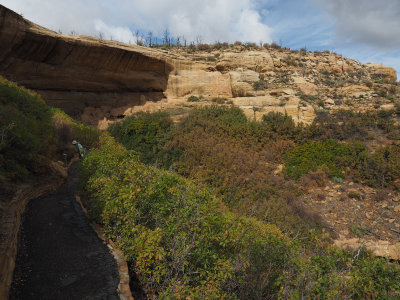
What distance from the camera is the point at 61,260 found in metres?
3.79

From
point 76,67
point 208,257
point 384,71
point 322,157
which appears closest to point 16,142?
point 208,257

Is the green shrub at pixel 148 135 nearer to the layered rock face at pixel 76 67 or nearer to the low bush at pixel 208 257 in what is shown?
the layered rock face at pixel 76 67

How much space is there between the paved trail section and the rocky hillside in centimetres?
1146

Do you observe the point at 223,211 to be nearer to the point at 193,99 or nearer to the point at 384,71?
the point at 193,99

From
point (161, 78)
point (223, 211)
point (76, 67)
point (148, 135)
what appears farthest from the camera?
point (161, 78)

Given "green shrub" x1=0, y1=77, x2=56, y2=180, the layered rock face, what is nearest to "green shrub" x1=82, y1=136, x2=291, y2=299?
"green shrub" x1=0, y1=77, x2=56, y2=180

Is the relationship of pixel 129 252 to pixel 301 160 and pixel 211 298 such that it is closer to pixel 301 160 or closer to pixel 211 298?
pixel 211 298

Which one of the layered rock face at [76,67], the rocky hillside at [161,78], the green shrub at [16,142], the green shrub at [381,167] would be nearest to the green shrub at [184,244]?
the green shrub at [16,142]

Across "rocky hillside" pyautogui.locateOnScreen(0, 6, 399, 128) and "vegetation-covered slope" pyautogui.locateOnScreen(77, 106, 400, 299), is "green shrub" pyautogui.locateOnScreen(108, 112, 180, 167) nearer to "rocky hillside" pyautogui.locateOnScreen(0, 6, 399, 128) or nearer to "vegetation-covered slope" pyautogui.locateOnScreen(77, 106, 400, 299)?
"vegetation-covered slope" pyautogui.locateOnScreen(77, 106, 400, 299)

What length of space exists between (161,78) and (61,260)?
16.9m

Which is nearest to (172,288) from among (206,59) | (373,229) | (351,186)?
(373,229)

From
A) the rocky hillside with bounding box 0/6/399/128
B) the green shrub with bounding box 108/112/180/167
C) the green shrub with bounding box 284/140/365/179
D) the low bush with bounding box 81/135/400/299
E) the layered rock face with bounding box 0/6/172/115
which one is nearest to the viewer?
the low bush with bounding box 81/135/400/299

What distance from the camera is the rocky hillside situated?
12914 mm

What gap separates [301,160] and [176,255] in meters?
9.92
